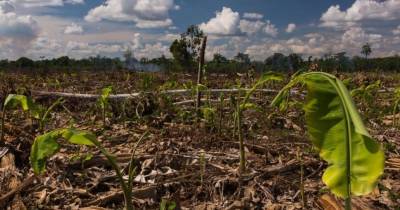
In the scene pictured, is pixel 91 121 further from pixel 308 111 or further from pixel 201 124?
pixel 308 111

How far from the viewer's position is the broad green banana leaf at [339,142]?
1963 millimetres

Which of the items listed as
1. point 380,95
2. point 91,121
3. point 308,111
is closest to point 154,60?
point 380,95

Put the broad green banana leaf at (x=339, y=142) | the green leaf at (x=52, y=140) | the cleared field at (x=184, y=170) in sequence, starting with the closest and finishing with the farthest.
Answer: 1. the broad green banana leaf at (x=339, y=142)
2. the green leaf at (x=52, y=140)
3. the cleared field at (x=184, y=170)

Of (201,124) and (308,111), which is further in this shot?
(201,124)

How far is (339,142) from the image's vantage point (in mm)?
2131

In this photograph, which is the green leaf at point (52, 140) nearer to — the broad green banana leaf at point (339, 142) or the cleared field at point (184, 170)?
the cleared field at point (184, 170)

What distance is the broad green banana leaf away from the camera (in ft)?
6.44

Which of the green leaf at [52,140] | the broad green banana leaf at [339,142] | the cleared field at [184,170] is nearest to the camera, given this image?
the broad green banana leaf at [339,142]

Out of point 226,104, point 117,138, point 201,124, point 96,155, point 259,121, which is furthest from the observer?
point 226,104

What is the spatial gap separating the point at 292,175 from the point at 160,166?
122cm

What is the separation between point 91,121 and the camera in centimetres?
704

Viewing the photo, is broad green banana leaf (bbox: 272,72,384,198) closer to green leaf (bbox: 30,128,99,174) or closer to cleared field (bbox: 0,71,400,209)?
cleared field (bbox: 0,71,400,209)

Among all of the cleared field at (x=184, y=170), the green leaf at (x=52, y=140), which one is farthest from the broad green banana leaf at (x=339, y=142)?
the green leaf at (x=52, y=140)

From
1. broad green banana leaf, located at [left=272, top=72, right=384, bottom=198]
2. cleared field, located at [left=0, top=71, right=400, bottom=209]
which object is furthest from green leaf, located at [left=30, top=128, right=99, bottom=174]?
broad green banana leaf, located at [left=272, top=72, right=384, bottom=198]
